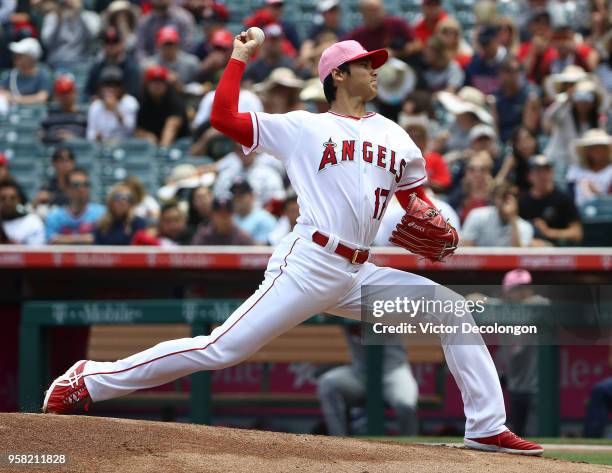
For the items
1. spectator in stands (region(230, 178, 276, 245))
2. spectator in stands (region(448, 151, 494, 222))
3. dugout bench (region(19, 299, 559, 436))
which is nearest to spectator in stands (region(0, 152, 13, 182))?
dugout bench (region(19, 299, 559, 436))

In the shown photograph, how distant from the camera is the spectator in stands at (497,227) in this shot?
8.71 meters

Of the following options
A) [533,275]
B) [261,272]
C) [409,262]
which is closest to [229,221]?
[261,272]

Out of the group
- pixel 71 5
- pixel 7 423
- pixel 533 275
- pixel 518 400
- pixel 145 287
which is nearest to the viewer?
pixel 7 423

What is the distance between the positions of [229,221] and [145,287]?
74 cm

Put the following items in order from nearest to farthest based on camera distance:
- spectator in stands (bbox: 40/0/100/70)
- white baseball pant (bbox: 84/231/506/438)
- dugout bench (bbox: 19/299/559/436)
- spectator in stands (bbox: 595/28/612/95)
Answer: white baseball pant (bbox: 84/231/506/438) < dugout bench (bbox: 19/299/559/436) < spectator in stands (bbox: 595/28/612/95) < spectator in stands (bbox: 40/0/100/70)

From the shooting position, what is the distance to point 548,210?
913cm

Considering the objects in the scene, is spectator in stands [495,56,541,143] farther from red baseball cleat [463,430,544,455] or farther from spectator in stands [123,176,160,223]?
red baseball cleat [463,430,544,455]

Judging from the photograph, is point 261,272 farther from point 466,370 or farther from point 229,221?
point 466,370

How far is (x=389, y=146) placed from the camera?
5160 millimetres

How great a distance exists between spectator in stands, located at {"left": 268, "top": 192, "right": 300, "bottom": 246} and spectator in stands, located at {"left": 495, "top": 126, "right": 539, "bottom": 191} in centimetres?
180

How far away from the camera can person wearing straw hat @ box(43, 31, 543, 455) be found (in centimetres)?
502

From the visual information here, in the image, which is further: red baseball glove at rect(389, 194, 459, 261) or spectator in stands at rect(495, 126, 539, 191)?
spectator in stands at rect(495, 126, 539, 191)

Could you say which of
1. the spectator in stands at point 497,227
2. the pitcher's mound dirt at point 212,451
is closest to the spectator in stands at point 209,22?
the spectator in stands at point 497,227

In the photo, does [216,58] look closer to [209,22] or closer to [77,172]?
[209,22]
